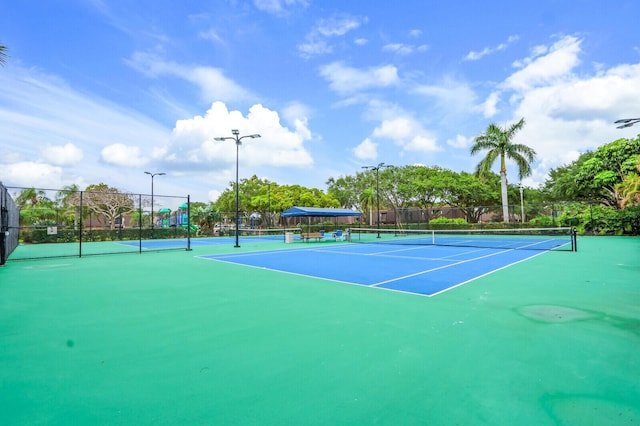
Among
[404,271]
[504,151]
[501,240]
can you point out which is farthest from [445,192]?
[404,271]

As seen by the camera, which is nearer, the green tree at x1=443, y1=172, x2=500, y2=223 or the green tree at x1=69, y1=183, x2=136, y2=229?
the green tree at x1=69, y1=183, x2=136, y2=229

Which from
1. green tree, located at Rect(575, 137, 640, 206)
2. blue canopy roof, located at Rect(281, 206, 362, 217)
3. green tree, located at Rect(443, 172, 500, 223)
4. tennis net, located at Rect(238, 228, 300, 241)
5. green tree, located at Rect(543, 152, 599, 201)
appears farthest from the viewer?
green tree, located at Rect(443, 172, 500, 223)

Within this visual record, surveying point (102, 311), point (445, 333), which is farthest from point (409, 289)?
point (102, 311)

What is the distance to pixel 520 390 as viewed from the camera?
3.15 metres

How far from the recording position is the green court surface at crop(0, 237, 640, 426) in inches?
112

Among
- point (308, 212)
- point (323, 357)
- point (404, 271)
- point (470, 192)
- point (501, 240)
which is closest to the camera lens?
point (323, 357)

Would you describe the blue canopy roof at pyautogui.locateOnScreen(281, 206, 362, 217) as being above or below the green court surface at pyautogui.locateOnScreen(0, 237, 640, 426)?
above

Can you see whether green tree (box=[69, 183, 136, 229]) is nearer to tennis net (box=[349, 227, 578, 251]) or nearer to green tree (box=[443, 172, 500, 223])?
tennis net (box=[349, 227, 578, 251])

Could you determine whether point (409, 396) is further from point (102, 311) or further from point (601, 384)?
point (102, 311)

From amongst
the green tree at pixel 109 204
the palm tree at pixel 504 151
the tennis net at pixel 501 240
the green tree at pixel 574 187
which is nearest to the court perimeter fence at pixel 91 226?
the green tree at pixel 109 204

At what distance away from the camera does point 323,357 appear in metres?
3.92

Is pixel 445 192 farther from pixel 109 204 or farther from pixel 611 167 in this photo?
pixel 109 204

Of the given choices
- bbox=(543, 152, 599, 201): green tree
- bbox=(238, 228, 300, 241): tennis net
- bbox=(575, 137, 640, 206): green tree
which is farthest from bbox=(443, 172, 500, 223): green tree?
bbox=(238, 228, 300, 241): tennis net

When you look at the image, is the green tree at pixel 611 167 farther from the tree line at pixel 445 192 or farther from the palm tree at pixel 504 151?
the palm tree at pixel 504 151
